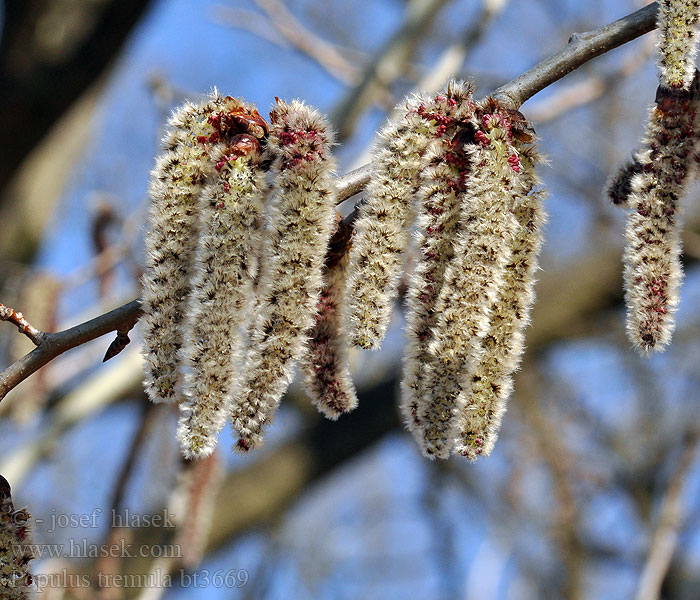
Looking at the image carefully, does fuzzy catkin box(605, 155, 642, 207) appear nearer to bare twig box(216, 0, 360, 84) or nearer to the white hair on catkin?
the white hair on catkin

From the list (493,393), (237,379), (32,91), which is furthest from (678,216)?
(32,91)

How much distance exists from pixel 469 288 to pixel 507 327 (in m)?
0.13

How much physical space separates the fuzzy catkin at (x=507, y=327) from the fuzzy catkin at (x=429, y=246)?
11 cm

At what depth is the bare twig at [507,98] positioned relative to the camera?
186 cm

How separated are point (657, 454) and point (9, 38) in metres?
5.99

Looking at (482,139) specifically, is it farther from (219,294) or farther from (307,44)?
(307,44)

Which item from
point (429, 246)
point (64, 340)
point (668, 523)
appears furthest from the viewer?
point (668, 523)

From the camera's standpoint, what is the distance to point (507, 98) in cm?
183

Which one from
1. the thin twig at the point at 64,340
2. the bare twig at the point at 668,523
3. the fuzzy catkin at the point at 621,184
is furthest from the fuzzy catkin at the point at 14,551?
the bare twig at the point at 668,523

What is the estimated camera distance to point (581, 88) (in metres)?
5.89

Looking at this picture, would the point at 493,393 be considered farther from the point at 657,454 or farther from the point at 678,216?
the point at 657,454

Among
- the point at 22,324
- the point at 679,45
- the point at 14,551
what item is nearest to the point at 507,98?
the point at 679,45

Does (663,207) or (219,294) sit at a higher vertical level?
(219,294)

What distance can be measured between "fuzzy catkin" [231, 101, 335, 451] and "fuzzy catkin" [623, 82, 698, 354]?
59 cm
